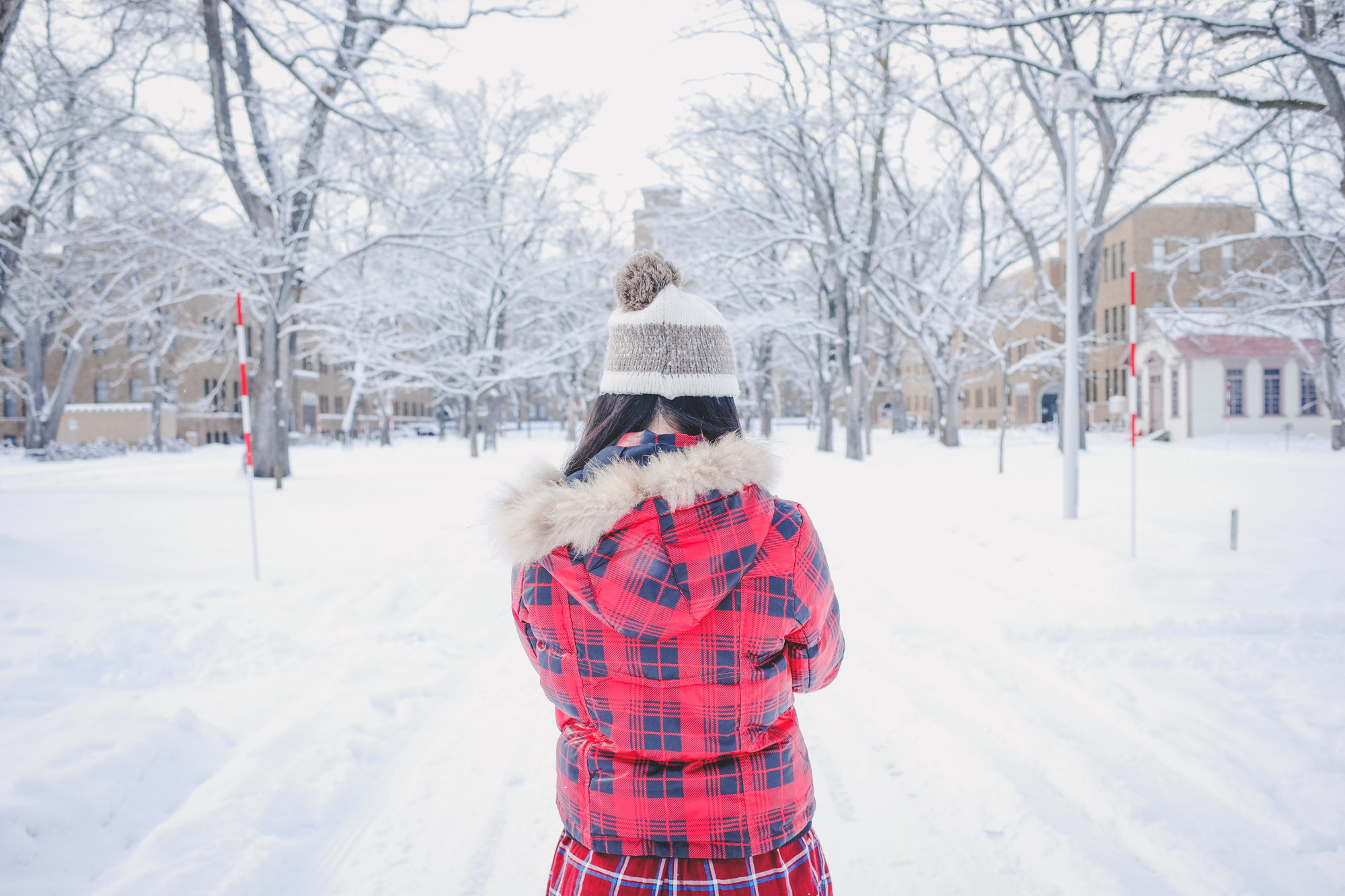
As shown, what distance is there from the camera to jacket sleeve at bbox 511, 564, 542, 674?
4.84ft

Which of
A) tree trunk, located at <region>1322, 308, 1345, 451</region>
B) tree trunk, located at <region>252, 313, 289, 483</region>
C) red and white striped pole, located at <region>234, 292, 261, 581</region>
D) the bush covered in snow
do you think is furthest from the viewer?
the bush covered in snow

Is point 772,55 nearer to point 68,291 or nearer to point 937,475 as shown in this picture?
point 937,475

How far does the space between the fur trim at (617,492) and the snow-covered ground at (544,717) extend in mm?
127

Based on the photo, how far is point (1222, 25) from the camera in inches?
269

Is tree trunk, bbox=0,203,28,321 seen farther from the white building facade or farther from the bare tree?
the white building facade

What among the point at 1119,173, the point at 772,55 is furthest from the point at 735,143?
the point at 1119,173

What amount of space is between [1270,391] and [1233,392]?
1782 millimetres

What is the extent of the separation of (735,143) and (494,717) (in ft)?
68.9

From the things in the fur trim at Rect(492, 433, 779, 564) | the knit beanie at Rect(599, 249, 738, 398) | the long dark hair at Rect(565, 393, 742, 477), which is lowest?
the fur trim at Rect(492, 433, 779, 564)

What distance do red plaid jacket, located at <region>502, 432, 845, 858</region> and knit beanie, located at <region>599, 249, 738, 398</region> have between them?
0.15m

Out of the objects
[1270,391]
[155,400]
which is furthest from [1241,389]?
[155,400]

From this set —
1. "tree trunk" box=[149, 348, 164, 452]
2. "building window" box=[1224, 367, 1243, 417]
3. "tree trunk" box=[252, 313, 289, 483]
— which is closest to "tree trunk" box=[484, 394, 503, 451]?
"tree trunk" box=[149, 348, 164, 452]

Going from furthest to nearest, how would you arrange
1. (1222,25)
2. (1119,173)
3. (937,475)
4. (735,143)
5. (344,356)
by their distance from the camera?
(344,356) < (735,143) < (1119,173) < (937,475) < (1222,25)

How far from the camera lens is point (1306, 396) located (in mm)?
34812
